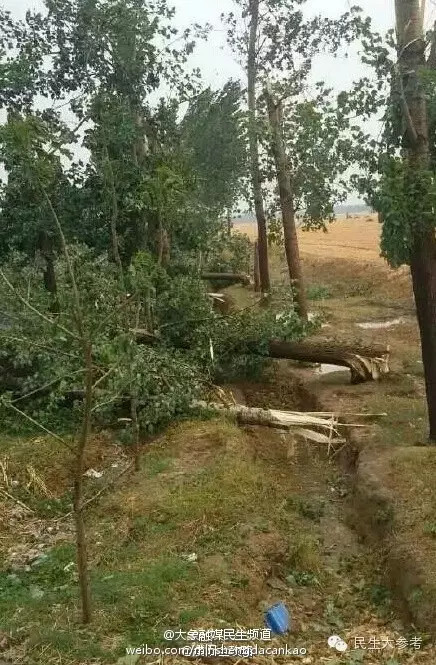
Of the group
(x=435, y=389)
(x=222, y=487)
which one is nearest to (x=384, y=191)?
(x=435, y=389)

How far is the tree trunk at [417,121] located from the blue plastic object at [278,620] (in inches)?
157

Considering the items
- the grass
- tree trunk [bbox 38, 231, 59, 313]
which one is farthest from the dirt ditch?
tree trunk [bbox 38, 231, 59, 313]

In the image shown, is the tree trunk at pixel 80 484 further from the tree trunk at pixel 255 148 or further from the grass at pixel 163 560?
the tree trunk at pixel 255 148

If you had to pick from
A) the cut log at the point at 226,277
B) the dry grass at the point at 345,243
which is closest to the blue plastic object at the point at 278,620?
the cut log at the point at 226,277

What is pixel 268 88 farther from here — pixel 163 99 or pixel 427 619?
pixel 427 619

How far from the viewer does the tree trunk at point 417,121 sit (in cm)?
746

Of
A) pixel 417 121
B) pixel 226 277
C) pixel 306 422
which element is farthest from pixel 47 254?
pixel 417 121

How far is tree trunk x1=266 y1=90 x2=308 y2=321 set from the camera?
13961 millimetres

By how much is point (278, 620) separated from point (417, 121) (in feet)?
17.9

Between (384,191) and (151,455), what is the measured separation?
14.3 feet

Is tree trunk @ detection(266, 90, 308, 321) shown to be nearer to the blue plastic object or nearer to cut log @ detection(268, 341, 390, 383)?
cut log @ detection(268, 341, 390, 383)

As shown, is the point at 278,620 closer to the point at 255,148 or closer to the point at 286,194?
the point at 286,194

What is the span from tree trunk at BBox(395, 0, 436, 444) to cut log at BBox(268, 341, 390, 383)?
3.16 metres

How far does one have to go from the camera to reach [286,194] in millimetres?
14234
